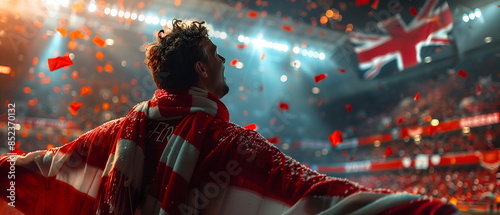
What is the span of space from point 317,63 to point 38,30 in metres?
12.5

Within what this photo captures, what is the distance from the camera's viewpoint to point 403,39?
12703 millimetres

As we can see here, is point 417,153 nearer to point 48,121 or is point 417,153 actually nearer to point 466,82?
point 466,82

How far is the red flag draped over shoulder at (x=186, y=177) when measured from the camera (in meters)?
1.05

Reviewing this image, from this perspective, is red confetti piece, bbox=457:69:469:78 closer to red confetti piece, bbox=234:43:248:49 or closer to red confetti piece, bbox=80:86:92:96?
red confetti piece, bbox=234:43:248:49

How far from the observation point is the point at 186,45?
1563 mm

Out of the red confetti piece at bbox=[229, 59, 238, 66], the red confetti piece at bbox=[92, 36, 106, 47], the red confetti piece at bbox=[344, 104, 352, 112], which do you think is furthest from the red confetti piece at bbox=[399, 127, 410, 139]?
the red confetti piece at bbox=[92, 36, 106, 47]

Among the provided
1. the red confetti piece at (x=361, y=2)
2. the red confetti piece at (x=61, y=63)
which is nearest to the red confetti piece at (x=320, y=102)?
the red confetti piece at (x=361, y=2)

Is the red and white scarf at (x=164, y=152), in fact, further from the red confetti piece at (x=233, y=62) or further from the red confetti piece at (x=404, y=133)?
the red confetti piece at (x=404, y=133)

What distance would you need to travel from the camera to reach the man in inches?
41.8

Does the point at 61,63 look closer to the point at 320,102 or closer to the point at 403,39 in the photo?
the point at 403,39

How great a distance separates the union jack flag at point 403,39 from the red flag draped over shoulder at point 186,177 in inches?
404

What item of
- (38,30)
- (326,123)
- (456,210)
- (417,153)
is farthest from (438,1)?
(326,123)

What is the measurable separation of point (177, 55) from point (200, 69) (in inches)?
4.3

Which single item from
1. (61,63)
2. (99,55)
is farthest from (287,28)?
(61,63)
